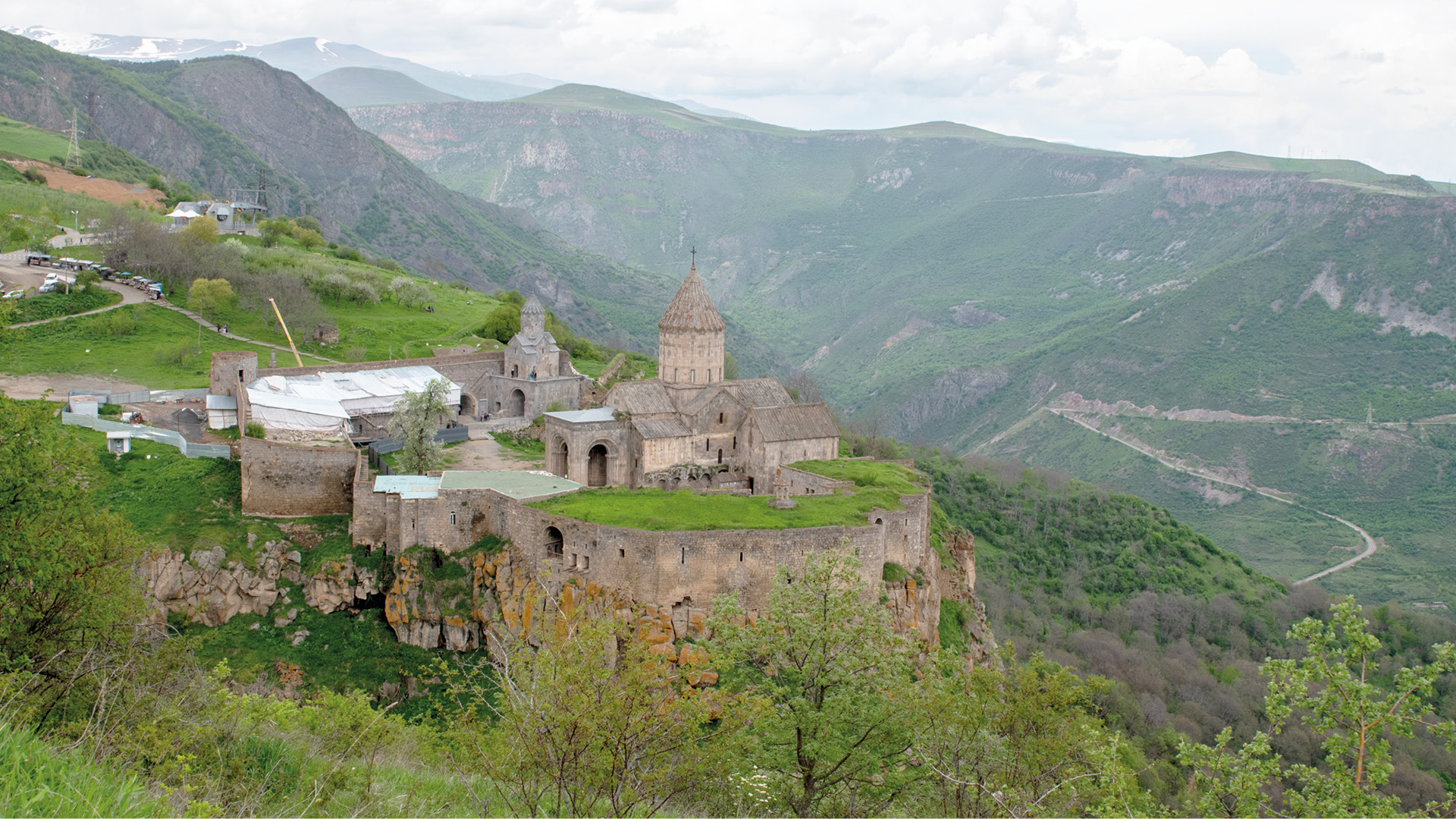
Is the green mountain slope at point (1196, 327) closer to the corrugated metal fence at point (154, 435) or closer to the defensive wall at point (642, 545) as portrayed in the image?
the defensive wall at point (642, 545)

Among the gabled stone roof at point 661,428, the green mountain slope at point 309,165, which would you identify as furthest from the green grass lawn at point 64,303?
the green mountain slope at point 309,165

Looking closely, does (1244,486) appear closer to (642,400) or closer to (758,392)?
(758,392)

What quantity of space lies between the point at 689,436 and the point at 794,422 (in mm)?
4005

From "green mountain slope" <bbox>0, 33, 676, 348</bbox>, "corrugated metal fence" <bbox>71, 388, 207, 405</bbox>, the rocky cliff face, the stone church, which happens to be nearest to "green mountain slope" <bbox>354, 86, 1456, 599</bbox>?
"green mountain slope" <bbox>0, 33, 676, 348</bbox>

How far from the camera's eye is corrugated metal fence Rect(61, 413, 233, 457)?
36.8 m

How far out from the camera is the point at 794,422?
127 feet

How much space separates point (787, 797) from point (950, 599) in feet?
74.1

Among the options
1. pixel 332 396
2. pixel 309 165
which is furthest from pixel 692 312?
pixel 309 165

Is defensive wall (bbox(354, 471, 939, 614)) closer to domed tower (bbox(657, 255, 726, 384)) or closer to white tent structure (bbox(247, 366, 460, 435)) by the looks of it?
white tent structure (bbox(247, 366, 460, 435))

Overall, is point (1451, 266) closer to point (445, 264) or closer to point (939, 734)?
point (445, 264)

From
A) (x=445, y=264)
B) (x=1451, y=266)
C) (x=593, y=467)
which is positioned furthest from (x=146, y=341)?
(x=1451, y=266)

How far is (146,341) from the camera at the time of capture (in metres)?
51.8

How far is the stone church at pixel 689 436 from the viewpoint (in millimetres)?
37469

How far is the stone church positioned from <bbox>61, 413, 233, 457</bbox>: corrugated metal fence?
1175cm
